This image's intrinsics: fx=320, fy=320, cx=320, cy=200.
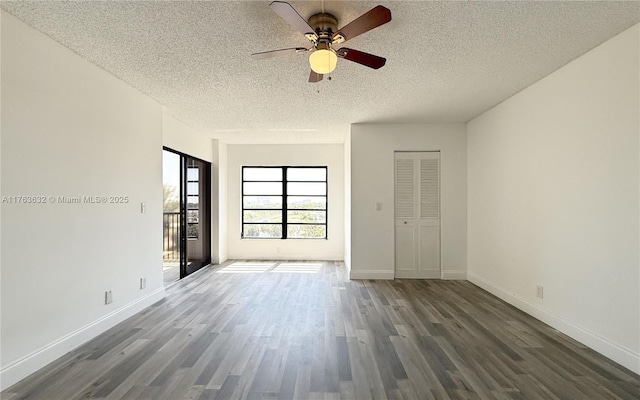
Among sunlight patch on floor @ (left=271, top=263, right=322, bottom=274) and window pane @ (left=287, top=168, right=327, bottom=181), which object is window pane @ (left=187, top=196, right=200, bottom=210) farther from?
window pane @ (left=287, top=168, right=327, bottom=181)

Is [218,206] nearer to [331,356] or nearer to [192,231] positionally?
[192,231]

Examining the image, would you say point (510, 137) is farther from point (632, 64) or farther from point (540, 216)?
point (632, 64)

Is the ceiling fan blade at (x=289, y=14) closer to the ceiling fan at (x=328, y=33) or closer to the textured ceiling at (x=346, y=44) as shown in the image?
the ceiling fan at (x=328, y=33)

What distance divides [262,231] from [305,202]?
1206 mm

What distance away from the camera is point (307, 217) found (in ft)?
24.3

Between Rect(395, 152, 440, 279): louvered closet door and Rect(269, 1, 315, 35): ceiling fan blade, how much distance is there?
3.68 metres

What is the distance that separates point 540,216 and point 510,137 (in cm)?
118

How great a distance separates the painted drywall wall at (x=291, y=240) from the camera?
733 centimetres

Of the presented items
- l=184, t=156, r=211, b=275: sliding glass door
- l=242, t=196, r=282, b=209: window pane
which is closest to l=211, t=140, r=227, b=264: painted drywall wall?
l=184, t=156, r=211, b=275: sliding glass door

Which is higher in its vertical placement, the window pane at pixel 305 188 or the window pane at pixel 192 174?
the window pane at pixel 192 174

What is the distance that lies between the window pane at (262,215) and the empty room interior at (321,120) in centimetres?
239

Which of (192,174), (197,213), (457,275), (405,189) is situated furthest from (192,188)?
(457,275)

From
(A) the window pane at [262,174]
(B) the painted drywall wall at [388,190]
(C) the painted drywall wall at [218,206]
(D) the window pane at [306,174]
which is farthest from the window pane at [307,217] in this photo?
(B) the painted drywall wall at [388,190]

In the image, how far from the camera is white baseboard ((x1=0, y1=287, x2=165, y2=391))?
229 cm
